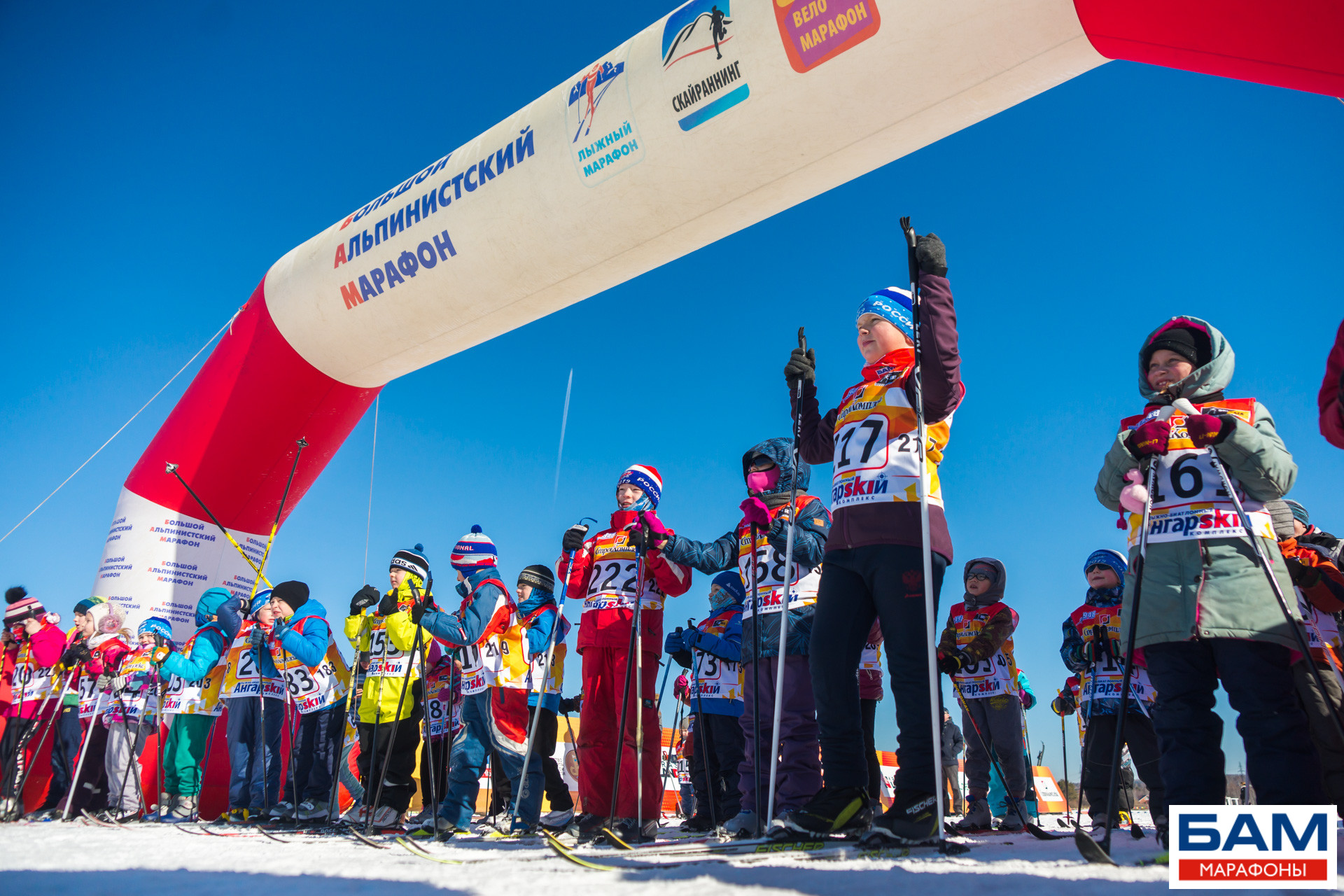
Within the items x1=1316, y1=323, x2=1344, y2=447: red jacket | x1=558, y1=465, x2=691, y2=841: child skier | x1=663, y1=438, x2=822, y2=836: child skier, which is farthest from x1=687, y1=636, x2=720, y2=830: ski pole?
x1=1316, y1=323, x2=1344, y2=447: red jacket

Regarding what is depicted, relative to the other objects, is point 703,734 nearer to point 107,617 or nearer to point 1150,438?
point 1150,438

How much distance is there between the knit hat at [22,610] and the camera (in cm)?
798

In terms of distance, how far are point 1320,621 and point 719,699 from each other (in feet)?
10.0

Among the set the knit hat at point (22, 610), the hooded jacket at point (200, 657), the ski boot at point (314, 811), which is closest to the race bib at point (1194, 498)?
the ski boot at point (314, 811)

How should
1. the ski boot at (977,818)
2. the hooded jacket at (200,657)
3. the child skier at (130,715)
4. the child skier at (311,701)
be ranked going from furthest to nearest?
the child skier at (130,715)
the hooded jacket at (200,657)
the child skier at (311,701)
the ski boot at (977,818)

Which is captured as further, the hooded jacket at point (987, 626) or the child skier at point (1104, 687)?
the hooded jacket at point (987, 626)

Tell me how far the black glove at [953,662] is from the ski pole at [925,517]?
7.11 feet

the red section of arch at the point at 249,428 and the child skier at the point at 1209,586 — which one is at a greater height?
the red section of arch at the point at 249,428

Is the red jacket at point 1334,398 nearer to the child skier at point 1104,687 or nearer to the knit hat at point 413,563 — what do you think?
the child skier at point 1104,687

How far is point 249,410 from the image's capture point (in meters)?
7.87

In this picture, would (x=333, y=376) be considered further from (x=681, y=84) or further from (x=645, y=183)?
(x=681, y=84)

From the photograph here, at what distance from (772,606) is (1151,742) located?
6.61ft

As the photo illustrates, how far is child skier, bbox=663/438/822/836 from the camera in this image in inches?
129

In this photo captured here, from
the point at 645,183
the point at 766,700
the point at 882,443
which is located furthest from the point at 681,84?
the point at 766,700
